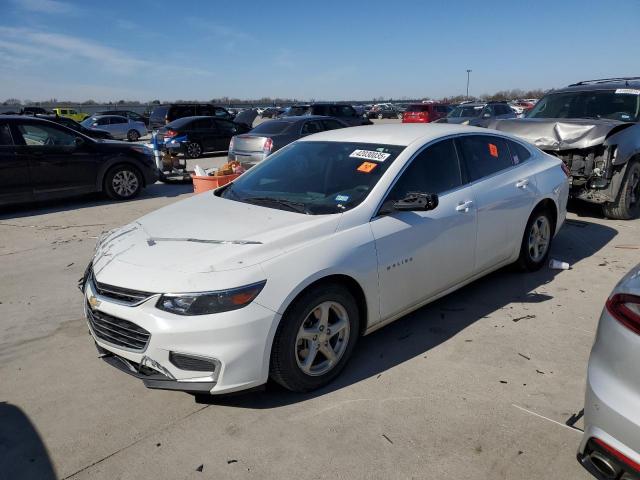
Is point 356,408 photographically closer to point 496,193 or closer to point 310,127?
point 496,193

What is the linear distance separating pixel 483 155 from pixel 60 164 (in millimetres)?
7447

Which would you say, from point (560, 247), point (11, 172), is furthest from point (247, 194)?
point (11, 172)

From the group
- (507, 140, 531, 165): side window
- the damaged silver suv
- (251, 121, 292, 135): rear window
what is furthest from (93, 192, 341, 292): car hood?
(251, 121, 292, 135): rear window

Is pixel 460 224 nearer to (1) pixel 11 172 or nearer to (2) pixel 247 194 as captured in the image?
(2) pixel 247 194

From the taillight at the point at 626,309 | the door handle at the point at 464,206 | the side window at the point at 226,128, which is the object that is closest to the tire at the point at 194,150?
the side window at the point at 226,128

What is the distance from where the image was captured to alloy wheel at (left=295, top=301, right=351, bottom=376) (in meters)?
3.04

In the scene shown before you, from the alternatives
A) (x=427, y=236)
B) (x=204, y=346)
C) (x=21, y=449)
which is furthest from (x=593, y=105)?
(x=21, y=449)

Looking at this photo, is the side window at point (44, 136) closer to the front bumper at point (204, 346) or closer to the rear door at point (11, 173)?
the rear door at point (11, 173)

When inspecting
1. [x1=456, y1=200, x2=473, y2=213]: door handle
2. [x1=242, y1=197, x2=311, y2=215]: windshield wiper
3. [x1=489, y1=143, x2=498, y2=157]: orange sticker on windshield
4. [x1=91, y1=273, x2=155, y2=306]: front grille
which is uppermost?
[x1=489, y1=143, x2=498, y2=157]: orange sticker on windshield

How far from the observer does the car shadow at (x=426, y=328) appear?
10.2ft

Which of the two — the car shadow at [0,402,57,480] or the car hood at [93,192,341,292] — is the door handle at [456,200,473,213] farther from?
the car shadow at [0,402,57,480]

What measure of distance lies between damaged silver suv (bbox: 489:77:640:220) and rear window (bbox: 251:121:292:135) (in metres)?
5.47

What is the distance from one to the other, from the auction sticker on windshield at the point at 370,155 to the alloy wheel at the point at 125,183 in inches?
273

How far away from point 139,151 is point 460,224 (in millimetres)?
7749
